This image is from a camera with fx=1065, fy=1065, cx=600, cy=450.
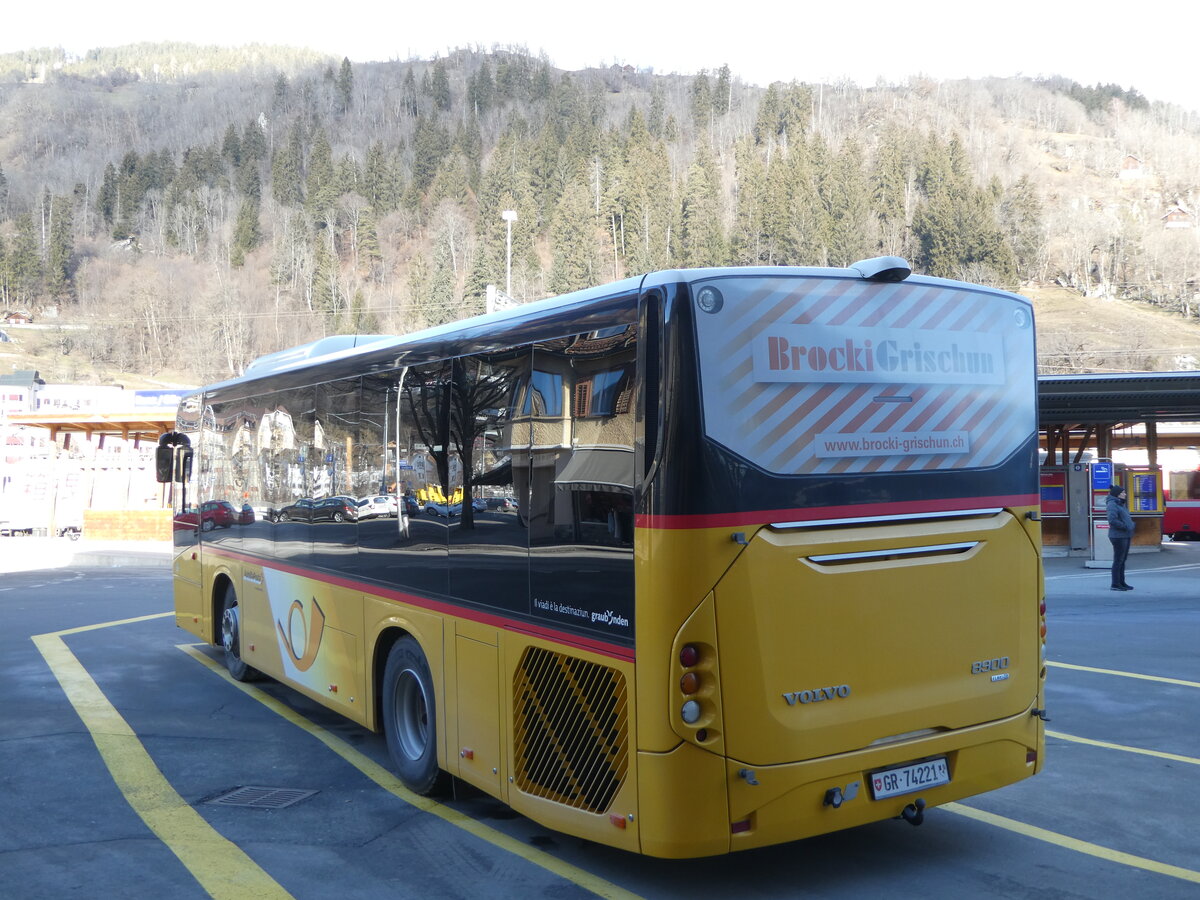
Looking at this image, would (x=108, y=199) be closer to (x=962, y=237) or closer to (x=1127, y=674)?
(x=962, y=237)

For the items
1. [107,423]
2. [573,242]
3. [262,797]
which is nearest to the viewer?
[262,797]

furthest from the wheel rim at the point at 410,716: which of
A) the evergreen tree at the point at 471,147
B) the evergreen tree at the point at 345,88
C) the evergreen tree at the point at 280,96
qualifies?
the evergreen tree at the point at 280,96

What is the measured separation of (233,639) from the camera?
34.2 ft

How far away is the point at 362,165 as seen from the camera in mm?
124438

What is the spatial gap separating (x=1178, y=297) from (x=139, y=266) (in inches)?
4321

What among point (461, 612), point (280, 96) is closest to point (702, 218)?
point (461, 612)

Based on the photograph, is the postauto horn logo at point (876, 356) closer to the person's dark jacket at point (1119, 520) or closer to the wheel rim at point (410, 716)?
the wheel rim at point (410, 716)

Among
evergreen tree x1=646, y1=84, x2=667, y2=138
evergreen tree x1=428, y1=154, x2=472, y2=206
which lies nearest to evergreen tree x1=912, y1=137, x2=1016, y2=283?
evergreen tree x1=646, y1=84, x2=667, y2=138

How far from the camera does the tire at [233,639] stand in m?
10.3

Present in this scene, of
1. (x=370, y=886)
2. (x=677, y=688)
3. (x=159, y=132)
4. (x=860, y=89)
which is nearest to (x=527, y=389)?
(x=677, y=688)

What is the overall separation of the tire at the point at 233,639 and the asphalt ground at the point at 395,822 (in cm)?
20

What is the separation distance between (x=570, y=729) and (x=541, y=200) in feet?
349

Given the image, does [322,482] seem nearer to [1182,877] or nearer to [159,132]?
[1182,877]

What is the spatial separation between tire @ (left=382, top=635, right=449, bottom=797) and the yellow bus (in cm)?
5
